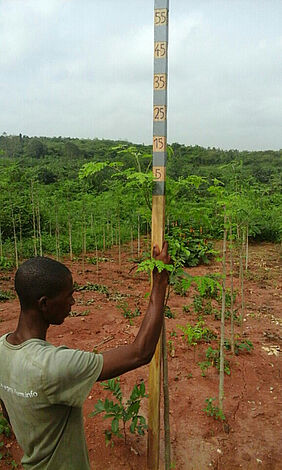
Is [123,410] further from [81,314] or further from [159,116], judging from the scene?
[81,314]

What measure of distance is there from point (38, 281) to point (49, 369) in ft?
1.24

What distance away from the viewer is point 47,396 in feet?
4.69

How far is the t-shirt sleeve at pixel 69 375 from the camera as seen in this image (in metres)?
1.39

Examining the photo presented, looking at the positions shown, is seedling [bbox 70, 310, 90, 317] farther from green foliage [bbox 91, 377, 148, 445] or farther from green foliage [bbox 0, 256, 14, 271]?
green foliage [bbox 0, 256, 14, 271]

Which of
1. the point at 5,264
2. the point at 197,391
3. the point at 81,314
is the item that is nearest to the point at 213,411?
the point at 197,391

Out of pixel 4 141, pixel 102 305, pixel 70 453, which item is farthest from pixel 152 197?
pixel 4 141

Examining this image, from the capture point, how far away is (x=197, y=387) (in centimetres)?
456

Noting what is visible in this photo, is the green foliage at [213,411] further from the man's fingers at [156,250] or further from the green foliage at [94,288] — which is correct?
the green foliage at [94,288]

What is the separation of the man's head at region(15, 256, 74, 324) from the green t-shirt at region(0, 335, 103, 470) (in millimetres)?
157

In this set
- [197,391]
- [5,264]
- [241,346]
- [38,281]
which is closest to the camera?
[38,281]

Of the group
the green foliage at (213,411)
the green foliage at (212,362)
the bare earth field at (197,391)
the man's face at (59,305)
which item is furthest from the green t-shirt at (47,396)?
the green foliage at (212,362)

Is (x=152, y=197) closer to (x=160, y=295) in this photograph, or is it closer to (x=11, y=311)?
(x=160, y=295)

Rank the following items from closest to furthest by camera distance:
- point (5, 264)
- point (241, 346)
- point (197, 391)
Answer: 1. point (197, 391)
2. point (241, 346)
3. point (5, 264)

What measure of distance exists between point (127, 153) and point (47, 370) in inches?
63.9
